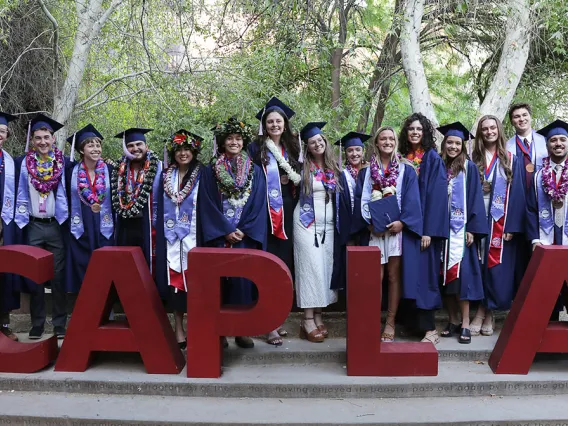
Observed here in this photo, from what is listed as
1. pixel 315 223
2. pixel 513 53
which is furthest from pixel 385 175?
pixel 513 53

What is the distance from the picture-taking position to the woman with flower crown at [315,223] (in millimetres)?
4957

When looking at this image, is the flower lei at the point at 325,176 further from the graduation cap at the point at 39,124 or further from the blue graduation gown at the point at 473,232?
the graduation cap at the point at 39,124

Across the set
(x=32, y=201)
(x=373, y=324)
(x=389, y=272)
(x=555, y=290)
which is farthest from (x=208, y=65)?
(x=555, y=290)

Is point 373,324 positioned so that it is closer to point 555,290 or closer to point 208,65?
point 555,290

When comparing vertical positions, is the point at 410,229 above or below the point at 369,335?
above

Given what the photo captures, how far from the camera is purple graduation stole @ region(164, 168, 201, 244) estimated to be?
4754 mm

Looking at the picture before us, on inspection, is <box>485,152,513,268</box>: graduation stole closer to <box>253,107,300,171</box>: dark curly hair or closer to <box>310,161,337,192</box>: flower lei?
<box>310,161,337,192</box>: flower lei

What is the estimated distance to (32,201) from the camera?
4.95 m

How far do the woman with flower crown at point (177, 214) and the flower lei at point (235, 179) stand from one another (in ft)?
0.67

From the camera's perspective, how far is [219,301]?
430cm

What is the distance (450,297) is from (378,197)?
4.03 feet

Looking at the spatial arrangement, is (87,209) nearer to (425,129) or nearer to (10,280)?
(10,280)

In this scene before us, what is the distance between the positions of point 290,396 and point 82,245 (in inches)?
92.6

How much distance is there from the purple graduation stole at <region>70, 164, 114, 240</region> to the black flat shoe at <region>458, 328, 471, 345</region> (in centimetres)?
331
